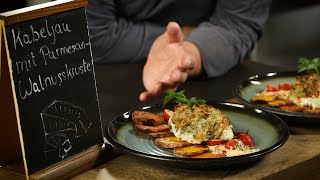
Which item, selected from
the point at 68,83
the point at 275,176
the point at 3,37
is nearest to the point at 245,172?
the point at 275,176

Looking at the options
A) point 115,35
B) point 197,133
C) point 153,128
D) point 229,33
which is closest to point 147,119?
point 153,128

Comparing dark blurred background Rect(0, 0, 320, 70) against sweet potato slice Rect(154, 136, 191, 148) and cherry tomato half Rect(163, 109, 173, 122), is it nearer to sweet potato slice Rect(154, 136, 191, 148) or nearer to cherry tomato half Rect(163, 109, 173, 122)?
cherry tomato half Rect(163, 109, 173, 122)

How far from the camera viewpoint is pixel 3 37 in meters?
1.13

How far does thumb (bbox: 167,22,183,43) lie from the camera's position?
6.45ft

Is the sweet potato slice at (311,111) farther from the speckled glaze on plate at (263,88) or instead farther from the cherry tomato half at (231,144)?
the cherry tomato half at (231,144)

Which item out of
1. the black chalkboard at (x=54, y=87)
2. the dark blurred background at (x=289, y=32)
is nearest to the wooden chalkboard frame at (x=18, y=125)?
the black chalkboard at (x=54, y=87)

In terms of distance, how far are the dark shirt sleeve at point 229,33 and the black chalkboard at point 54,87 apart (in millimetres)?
916

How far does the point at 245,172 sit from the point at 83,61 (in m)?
0.41

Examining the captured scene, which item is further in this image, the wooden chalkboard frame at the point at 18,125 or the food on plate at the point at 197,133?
the food on plate at the point at 197,133

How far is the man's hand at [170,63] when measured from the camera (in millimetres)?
1883

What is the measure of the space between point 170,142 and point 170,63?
796 millimetres

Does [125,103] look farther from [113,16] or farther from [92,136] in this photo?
[113,16]

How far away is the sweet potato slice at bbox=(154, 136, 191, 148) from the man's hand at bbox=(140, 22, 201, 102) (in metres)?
0.48

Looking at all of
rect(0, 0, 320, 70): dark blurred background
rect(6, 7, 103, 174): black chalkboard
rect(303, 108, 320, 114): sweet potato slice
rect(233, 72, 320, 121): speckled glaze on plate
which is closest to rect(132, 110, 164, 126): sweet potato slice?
rect(6, 7, 103, 174): black chalkboard
